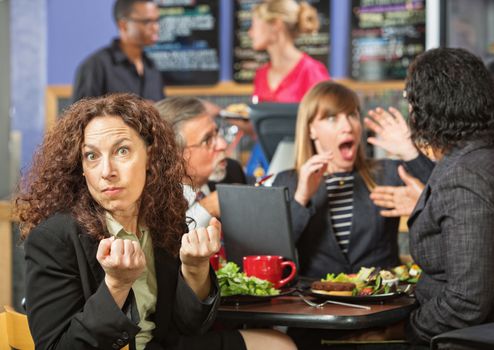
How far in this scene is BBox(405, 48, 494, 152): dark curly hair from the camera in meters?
2.72

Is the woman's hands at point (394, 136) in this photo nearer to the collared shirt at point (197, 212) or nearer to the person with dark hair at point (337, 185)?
the person with dark hair at point (337, 185)

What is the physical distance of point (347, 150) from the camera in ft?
10.9

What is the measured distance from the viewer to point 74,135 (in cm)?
228

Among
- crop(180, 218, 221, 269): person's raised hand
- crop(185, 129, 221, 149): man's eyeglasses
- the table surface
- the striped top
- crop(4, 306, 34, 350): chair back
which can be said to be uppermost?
crop(185, 129, 221, 149): man's eyeglasses

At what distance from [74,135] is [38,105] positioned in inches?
185

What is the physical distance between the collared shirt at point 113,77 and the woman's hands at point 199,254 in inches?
132

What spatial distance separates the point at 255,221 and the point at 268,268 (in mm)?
222

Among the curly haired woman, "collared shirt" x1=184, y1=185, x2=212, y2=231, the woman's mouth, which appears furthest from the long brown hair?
the woman's mouth

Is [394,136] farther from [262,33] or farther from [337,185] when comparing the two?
[262,33]

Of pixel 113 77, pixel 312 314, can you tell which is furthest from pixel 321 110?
pixel 113 77

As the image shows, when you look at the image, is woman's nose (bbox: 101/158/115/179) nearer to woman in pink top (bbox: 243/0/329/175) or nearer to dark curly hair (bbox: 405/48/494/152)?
dark curly hair (bbox: 405/48/494/152)

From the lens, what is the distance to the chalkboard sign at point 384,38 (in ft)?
19.9

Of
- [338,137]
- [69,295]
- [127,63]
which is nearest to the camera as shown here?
[69,295]

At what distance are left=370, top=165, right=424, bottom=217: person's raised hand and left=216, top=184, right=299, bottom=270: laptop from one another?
0.45 meters
